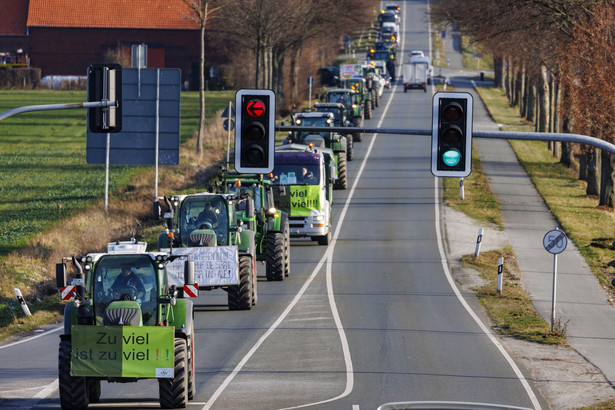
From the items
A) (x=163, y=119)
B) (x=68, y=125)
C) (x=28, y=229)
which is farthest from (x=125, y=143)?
(x=68, y=125)

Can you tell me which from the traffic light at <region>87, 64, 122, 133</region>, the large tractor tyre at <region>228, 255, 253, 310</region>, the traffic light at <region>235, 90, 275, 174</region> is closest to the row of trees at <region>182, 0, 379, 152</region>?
the large tractor tyre at <region>228, 255, 253, 310</region>

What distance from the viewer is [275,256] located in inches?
1163

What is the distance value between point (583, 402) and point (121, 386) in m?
7.53

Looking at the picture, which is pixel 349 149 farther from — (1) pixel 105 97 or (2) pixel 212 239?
(1) pixel 105 97

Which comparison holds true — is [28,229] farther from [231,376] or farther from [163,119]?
[231,376]

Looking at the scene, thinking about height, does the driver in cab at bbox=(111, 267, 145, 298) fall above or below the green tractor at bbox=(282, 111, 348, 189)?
below

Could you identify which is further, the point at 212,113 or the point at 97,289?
the point at 212,113

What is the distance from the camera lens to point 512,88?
315 feet

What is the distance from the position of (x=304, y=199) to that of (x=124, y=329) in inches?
753

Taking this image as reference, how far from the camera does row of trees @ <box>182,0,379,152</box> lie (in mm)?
64188

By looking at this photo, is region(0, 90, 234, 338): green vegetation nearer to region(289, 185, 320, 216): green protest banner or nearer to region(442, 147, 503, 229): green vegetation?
region(289, 185, 320, 216): green protest banner

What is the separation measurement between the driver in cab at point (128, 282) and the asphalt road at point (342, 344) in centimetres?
173

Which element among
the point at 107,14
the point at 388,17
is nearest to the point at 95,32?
the point at 107,14

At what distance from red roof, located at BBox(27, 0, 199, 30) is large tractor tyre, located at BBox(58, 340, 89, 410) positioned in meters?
85.9
